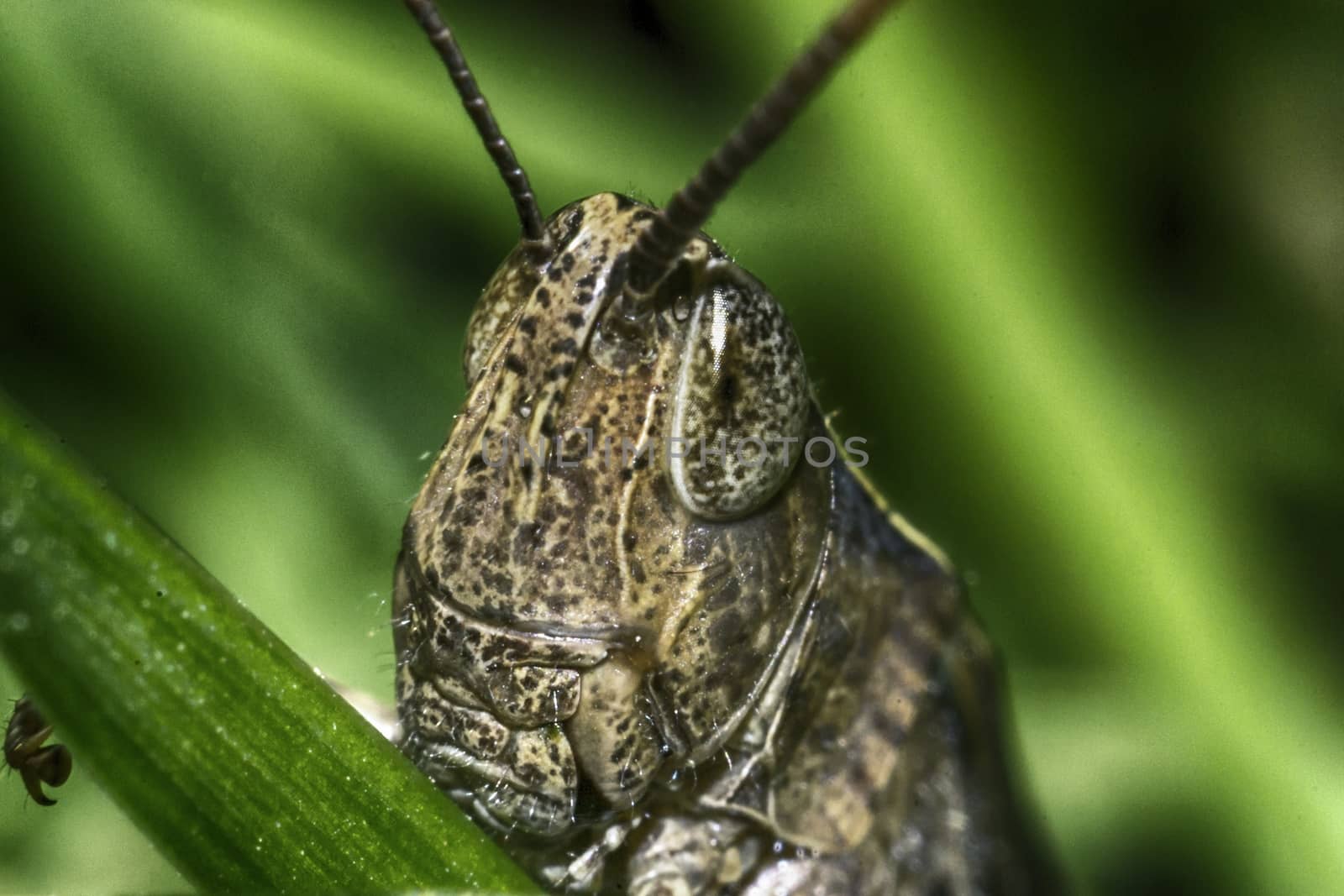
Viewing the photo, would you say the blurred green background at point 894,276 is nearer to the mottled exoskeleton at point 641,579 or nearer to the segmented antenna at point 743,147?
the mottled exoskeleton at point 641,579

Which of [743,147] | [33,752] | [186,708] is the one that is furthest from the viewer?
[33,752]

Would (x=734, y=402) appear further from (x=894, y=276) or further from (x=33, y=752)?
(x=33, y=752)

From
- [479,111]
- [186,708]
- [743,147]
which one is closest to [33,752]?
[186,708]

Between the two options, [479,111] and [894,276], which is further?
[894,276]

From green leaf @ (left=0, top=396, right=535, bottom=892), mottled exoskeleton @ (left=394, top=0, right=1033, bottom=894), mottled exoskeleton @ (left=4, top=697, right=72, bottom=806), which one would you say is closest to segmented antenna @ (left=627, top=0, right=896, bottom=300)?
mottled exoskeleton @ (left=394, top=0, right=1033, bottom=894)

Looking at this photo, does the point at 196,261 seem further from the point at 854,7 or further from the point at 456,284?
the point at 854,7

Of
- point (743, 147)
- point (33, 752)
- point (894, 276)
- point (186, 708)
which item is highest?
point (894, 276)

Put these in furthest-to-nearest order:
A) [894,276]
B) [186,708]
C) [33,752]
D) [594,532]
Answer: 1. [894,276]
2. [33,752]
3. [594,532]
4. [186,708]

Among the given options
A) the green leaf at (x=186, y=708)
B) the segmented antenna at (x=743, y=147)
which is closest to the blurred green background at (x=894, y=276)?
the segmented antenna at (x=743, y=147)
